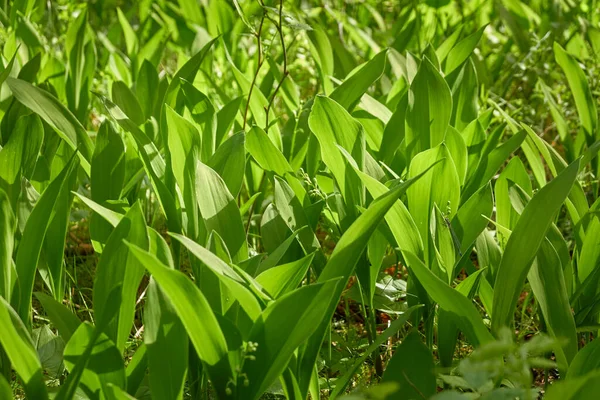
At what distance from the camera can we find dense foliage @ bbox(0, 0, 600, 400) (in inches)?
40.9

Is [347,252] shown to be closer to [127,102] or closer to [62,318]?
[62,318]

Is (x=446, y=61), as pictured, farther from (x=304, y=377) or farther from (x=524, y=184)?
(x=304, y=377)

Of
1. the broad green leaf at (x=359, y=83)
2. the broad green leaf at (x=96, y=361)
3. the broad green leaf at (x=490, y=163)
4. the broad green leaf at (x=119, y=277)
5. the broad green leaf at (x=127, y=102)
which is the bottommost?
the broad green leaf at (x=96, y=361)

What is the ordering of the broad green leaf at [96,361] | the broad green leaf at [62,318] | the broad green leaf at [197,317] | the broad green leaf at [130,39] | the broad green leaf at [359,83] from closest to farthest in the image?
the broad green leaf at [197,317] → the broad green leaf at [96,361] → the broad green leaf at [62,318] → the broad green leaf at [359,83] → the broad green leaf at [130,39]

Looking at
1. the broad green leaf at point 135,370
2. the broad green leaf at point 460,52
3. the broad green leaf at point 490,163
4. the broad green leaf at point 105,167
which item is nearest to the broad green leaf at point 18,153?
the broad green leaf at point 105,167

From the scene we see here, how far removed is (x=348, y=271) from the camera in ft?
3.68

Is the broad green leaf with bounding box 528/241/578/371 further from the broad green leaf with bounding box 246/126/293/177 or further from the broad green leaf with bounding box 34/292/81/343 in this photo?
the broad green leaf with bounding box 34/292/81/343

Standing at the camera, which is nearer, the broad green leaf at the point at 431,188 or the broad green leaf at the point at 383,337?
the broad green leaf at the point at 383,337

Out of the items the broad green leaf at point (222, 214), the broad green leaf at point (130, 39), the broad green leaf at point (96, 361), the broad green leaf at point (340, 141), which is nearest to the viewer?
the broad green leaf at point (96, 361)

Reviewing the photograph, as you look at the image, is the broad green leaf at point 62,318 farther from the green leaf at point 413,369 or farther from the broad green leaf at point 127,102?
the broad green leaf at point 127,102

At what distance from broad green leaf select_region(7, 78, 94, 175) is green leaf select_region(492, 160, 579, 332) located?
31.9 inches

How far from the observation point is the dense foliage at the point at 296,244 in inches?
40.9

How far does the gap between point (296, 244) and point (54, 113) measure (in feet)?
1.80

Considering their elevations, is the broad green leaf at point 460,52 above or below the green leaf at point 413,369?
above
